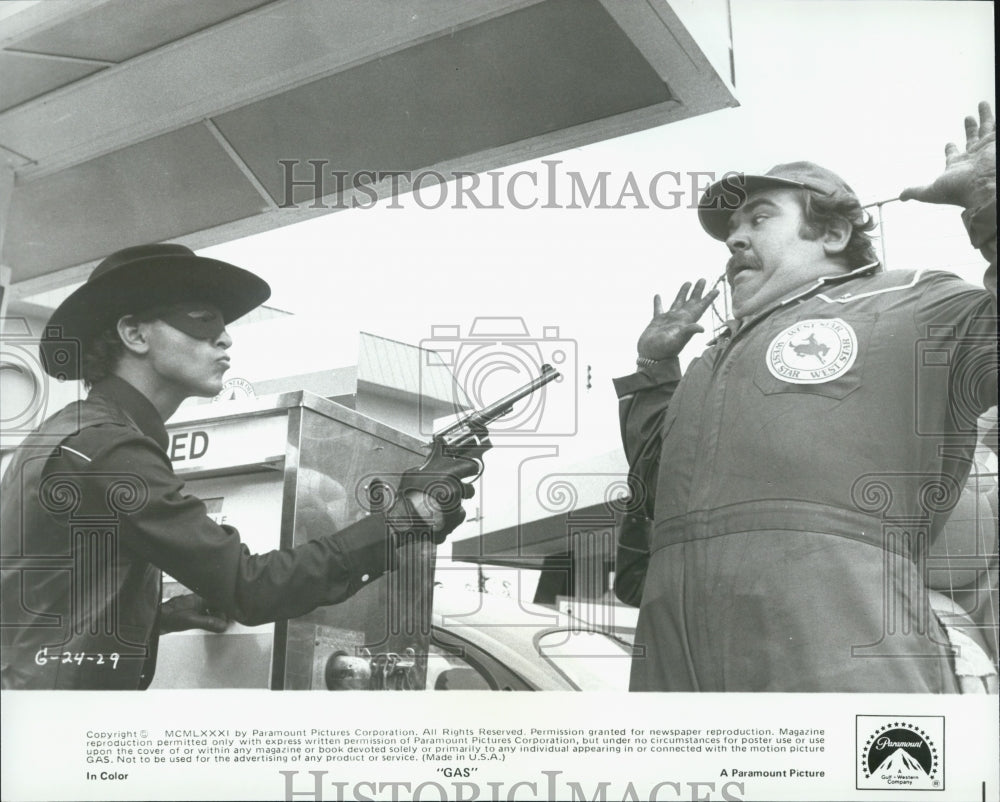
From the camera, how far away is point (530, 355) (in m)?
3.19

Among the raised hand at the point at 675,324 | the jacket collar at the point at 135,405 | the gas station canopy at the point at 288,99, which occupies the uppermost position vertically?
the gas station canopy at the point at 288,99

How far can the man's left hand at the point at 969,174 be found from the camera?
3205 millimetres

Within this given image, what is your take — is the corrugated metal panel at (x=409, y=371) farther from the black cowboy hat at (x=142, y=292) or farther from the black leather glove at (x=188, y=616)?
the black leather glove at (x=188, y=616)

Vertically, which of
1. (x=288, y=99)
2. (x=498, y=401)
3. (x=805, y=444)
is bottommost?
(x=805, y=444)

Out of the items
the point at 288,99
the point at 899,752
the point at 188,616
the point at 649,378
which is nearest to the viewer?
the point at 899,752

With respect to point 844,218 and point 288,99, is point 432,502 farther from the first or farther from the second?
point 844,218

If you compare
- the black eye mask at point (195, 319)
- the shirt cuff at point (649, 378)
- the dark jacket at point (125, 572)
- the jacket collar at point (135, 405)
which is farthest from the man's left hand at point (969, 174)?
the jacket collar at point (135, 405)

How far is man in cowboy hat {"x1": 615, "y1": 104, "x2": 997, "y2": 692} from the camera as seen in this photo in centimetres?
300

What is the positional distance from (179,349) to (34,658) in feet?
2.60

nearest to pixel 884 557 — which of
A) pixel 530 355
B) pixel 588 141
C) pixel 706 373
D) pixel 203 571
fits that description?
pixel 706 373

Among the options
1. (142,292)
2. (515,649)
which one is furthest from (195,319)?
(515,649)

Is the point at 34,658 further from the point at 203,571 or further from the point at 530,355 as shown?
the point at 530,355

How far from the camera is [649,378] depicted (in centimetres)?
320

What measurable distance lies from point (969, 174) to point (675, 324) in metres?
0.80
